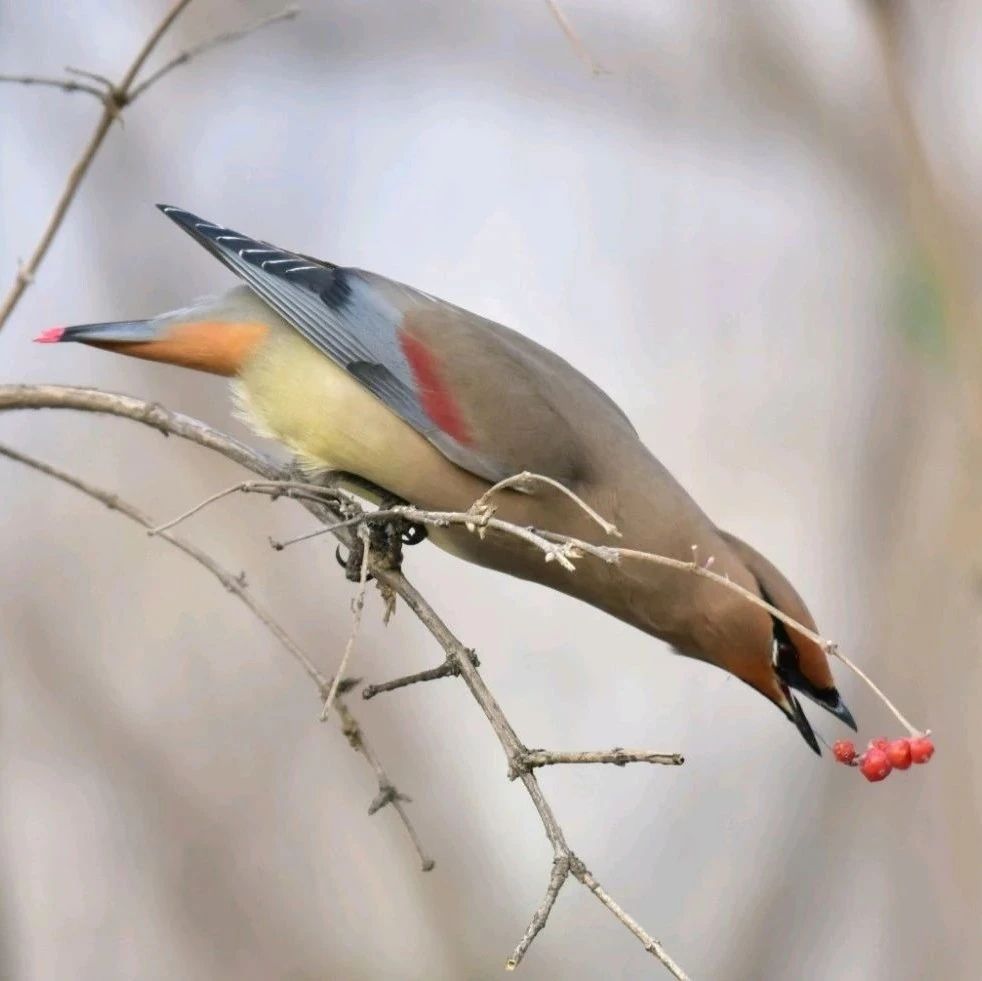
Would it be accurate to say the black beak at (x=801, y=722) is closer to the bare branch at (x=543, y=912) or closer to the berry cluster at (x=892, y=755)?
the berry cluster at (x=892, y=755)

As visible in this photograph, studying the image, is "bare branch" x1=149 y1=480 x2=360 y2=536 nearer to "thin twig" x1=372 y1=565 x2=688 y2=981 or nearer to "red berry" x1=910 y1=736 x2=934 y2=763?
"thin twig" x1=372 y1=565 x2=688 y2=981

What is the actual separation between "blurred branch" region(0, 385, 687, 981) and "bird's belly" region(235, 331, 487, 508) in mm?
136

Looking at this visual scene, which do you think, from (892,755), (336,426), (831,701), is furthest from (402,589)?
(831,701)

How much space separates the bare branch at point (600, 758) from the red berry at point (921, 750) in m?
0.33

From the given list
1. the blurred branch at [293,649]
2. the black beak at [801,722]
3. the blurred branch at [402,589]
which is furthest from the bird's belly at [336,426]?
the black beak at [801,722]

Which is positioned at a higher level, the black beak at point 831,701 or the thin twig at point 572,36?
the thin twig at point 572,36

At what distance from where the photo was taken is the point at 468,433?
2.39m

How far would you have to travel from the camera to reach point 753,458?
167 inches

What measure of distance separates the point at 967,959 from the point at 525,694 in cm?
145

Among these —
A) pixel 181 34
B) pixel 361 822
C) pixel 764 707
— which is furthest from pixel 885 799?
pixel 181 34

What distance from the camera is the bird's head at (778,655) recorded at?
230 centimetres

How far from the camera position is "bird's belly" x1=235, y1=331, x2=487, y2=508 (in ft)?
7.80

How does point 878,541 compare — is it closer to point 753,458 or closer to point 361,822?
point 753,458

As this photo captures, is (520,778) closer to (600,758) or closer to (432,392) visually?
(600,758)
